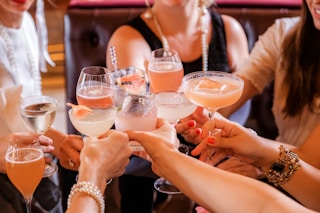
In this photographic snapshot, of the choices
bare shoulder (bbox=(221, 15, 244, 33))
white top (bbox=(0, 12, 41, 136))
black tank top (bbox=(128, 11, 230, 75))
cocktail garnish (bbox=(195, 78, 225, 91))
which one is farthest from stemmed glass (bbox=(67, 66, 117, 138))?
bare shoulder (bbox=(221, 15, 244, 33))

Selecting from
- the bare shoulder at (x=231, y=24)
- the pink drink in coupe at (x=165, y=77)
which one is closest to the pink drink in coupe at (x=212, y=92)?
the pink drink in coupe at (x=165, y=77)

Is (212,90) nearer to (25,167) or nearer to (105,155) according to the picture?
(105,155)

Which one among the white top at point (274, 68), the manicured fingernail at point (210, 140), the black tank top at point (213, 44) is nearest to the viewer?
the manicured fingernail at point (210, 140)

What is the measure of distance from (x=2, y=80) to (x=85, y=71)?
1.84ft

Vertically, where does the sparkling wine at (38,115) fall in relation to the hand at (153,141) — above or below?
below

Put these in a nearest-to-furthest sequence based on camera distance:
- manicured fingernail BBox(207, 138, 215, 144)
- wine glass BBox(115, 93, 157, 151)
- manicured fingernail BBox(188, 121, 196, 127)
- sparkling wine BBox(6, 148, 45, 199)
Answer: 1. sparkling wine BBox(6, 148, 45, 199)
2. wine glass BBox(115, 93, 157, 151)
3. manicured fingernail BBox(207, 138, 215, 144)
4. manicured fingernail BBox(188, 121, 196, 127)

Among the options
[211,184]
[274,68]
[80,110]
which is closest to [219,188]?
[211,184]

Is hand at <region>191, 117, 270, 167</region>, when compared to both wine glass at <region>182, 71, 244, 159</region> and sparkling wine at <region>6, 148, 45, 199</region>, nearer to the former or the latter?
wine glass at <region>182, 71, 244, 159</region>

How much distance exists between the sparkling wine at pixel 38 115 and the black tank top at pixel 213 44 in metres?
0.76

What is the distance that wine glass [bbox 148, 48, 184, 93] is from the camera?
4.96 ft

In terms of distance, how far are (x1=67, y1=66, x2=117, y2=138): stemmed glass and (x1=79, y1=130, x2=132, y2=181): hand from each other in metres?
0.07

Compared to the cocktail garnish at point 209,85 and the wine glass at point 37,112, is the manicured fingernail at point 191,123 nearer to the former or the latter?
the cocktail garnish at point 209,85

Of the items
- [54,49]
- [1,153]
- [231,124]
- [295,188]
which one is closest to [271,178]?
[295,188]

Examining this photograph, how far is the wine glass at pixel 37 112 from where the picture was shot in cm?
143
